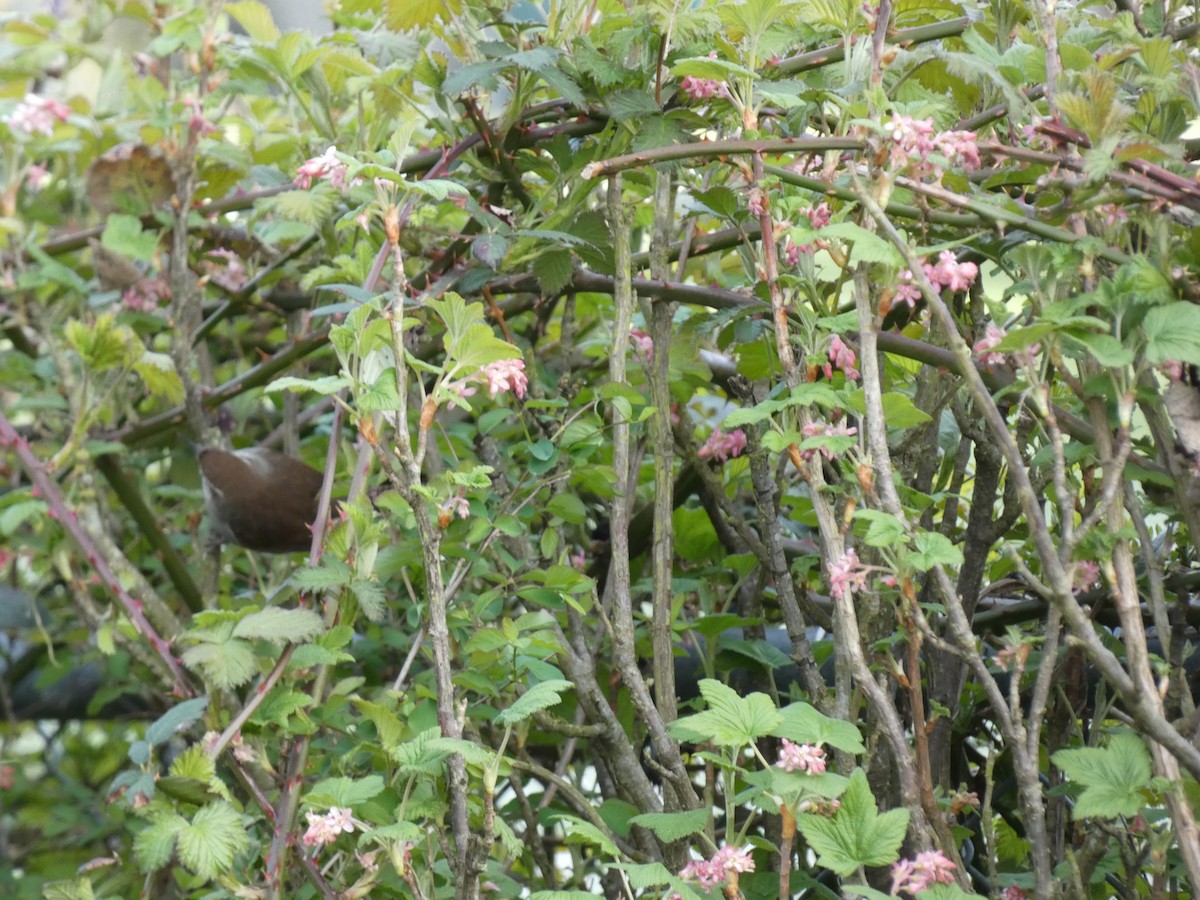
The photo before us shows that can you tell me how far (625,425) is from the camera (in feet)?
3.73

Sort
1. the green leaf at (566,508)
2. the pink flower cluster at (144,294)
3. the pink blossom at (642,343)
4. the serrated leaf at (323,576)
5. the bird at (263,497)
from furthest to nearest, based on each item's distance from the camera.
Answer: the pink flower cluster at (144,294) → the bird at (263,497) → the pink blossom at (642,343) → the green leaf at (566,508) → the serrated leaf at (323,576)

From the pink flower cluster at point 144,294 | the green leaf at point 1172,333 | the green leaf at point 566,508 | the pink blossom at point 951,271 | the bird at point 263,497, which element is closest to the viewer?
the green leaf at point 1172,333

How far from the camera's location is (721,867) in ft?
2.77

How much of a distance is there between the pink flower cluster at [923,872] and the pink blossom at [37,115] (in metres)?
1.49

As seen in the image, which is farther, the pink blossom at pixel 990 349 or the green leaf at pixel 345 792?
the green leaf at pixel 345 792

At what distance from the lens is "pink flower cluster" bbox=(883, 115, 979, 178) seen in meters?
0.81

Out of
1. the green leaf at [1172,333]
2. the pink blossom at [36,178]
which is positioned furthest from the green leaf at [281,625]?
the pink blossom at [36,178]

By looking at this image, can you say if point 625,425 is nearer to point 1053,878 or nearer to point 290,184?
point 1053,878

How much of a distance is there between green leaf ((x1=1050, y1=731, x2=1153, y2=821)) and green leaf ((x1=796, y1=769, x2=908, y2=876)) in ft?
0.38

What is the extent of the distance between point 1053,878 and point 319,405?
3.85ft

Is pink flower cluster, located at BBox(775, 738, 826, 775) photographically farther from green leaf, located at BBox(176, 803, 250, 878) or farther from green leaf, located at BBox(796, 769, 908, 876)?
green leaf, located at BBox(176, 803, 250, 878)

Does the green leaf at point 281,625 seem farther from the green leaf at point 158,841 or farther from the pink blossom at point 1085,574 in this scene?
the pink blossom at point 1085,574

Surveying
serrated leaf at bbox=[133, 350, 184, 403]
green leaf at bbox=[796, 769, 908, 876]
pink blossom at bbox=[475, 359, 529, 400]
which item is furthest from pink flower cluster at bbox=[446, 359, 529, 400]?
serrated leaf at bbox=[133, 350, 184, 403]

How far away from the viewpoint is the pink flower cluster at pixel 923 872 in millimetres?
804
